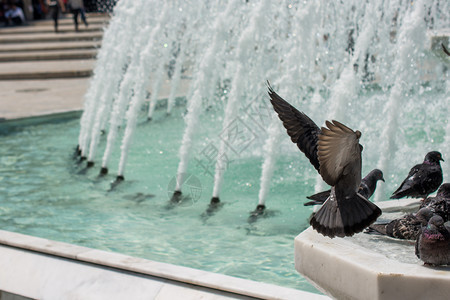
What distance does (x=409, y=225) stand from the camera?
7.55 ft

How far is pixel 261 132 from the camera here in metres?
7.38

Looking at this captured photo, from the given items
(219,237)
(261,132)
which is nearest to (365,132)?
(261,132)

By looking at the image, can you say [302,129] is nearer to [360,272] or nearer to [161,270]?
[360,272]

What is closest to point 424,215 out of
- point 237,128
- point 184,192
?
point 184,192

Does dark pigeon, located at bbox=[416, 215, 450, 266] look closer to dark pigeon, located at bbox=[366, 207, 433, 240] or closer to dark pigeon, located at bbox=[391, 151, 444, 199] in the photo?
dark pigeon, located at bbox=[366, 207, 433, 240]

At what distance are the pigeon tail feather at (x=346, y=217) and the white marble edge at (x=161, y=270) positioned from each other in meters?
0.64

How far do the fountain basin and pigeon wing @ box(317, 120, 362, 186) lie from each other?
24 cm

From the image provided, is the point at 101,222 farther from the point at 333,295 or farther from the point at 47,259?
the point at 333,295

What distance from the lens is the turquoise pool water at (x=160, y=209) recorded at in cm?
402

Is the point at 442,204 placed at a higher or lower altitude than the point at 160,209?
higher

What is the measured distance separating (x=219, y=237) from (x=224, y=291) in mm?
1547

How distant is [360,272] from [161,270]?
1200mm

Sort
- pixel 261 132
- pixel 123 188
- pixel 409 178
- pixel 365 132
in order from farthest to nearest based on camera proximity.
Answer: pixel 261 132 < pixel 365 132 < pixel 123 188 < pixel 409 178

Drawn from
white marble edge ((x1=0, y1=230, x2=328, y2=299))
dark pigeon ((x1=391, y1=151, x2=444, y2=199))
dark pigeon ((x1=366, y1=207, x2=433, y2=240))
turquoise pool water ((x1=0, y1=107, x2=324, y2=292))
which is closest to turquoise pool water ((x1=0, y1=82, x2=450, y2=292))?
turquoise pool water ((x1=0, y1=107, x2=324, y2=292))
